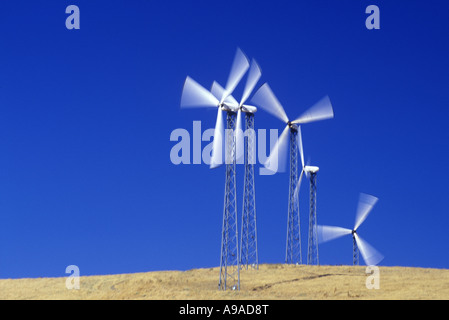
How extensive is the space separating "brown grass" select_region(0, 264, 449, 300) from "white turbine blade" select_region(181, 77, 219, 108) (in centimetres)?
1204

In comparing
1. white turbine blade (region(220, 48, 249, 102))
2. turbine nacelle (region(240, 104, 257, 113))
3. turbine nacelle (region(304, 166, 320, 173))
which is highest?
white turbine blade (region(220, 48, 249, 102))

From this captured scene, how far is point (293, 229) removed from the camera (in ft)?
172

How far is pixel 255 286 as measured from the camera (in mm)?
42938

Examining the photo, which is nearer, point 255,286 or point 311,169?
point 255,286

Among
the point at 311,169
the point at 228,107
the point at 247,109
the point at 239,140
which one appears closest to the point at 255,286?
the point at 239,140

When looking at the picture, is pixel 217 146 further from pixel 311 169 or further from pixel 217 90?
pixel 311 169

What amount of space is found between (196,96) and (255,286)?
14117 millimetres

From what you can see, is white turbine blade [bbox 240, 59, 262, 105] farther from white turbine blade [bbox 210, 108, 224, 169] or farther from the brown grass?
the brown grass

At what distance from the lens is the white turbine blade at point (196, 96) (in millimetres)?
37594

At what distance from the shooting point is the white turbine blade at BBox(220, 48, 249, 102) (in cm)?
3969

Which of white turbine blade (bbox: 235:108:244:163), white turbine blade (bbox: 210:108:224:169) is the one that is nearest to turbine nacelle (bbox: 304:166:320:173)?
white turbine blade (bbox: 235:108:244:163)
